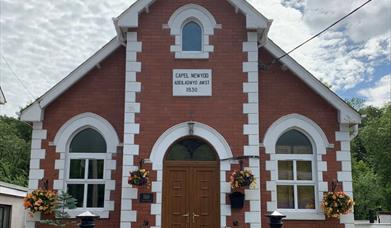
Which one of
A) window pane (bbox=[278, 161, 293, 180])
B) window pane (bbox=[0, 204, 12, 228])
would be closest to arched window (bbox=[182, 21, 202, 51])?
window pane (bbox=[278, 161, 293, 180])

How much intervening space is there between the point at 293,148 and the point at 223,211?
2467 mm

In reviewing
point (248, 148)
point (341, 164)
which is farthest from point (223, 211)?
point (341, 164)

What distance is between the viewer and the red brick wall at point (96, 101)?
1134 cm

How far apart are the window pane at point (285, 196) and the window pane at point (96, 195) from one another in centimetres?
422

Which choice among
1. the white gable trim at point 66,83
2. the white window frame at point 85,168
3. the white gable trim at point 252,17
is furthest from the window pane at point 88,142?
the white gable trim at point 252,17

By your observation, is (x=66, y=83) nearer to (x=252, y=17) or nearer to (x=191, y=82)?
(x=191, y=82)

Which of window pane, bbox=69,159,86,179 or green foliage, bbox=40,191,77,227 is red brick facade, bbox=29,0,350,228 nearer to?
window pane, bbox=69,159,86,179

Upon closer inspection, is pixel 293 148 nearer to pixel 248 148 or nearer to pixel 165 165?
pixel 248 148

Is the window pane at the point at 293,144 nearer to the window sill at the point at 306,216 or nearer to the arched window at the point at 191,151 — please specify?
the window sill at the point at 306,216

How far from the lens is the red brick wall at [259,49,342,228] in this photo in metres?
11.5

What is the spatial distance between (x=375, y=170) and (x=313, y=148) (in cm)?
2468

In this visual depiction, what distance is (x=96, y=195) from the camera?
1123cm

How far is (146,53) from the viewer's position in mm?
11109

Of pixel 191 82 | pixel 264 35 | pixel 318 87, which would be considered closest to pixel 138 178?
pixel 191 82
